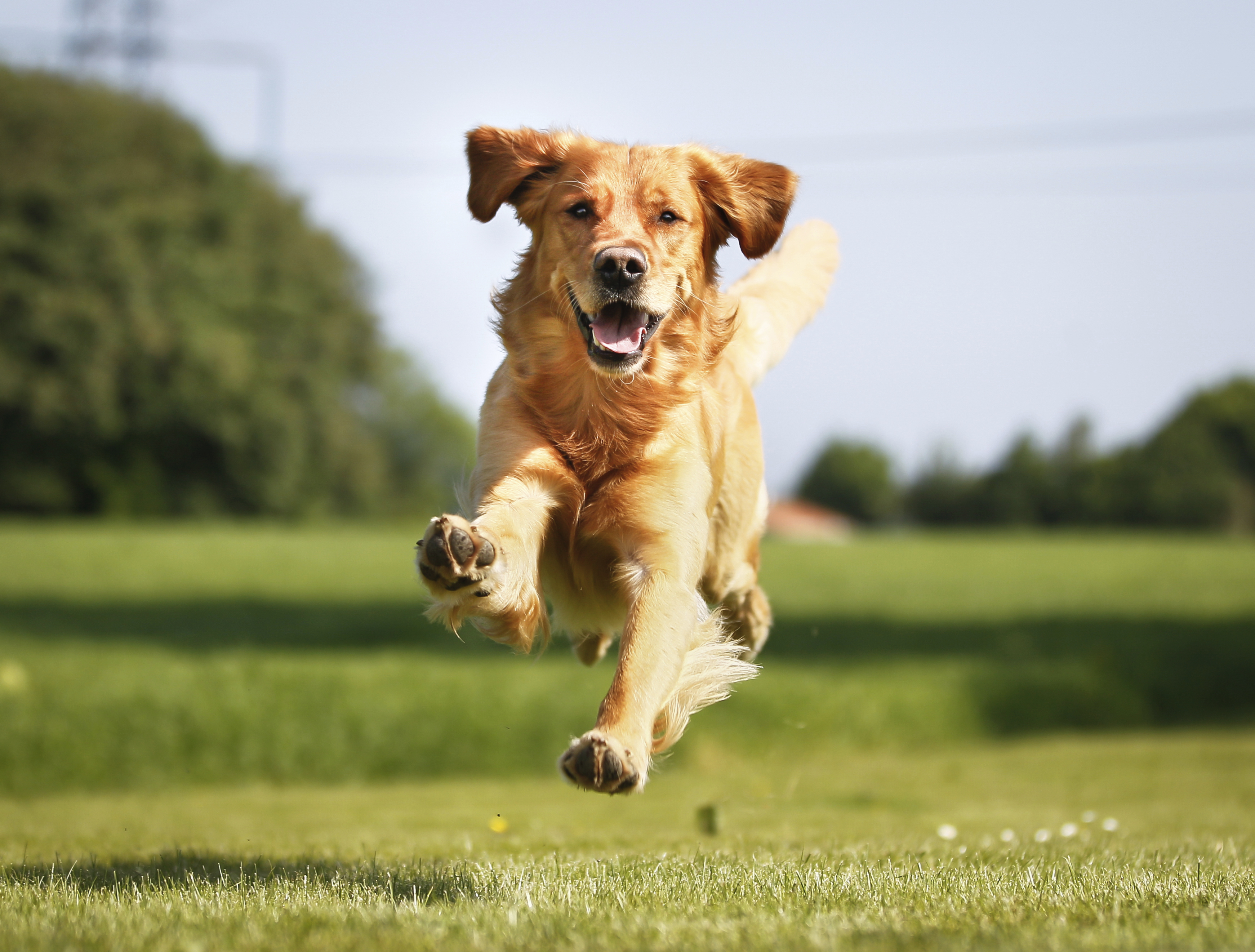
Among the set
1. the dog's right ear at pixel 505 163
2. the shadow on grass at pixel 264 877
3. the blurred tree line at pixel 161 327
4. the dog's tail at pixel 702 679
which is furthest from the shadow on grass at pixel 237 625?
the blurred tree line at pixel 161 327

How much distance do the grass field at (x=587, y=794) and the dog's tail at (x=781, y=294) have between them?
2.03m

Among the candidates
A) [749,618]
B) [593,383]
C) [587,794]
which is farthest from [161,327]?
[593,383]

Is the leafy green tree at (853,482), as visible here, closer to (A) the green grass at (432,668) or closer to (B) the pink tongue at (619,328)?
(A) the green grass at (432,668)

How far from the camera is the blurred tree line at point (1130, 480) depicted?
4041 centimetres

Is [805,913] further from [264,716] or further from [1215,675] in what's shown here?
[1215,675]

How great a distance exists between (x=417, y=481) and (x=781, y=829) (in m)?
51.3

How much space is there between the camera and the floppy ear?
13.8ft

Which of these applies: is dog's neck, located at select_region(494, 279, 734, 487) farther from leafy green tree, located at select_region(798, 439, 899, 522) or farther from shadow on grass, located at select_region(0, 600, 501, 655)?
leafy green tree, located at select_region(798, 439, 899, 522)

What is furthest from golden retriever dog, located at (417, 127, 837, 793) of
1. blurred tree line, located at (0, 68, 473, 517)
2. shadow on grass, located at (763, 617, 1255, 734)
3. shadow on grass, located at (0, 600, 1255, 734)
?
blurred tree line, located at (0, 68, 473, 517)

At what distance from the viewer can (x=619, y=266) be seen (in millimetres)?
3707

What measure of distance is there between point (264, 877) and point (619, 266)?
88.0 inches

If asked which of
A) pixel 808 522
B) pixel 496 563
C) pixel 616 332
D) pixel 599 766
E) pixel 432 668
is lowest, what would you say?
pixel 808 522

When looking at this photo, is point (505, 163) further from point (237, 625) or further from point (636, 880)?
point (237, 625)

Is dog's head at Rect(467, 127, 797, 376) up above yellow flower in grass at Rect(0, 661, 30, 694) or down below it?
above
